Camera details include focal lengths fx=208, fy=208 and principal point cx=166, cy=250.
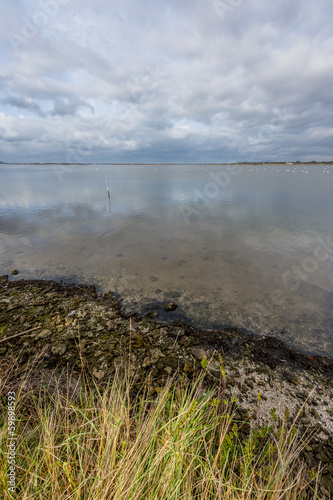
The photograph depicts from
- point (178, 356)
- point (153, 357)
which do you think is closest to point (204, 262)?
point (178, 356)

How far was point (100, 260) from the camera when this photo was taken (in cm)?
1258

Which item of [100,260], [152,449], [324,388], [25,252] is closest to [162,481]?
[152,449]

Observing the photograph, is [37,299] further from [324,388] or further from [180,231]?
[180,231]

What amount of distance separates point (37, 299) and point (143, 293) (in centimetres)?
418

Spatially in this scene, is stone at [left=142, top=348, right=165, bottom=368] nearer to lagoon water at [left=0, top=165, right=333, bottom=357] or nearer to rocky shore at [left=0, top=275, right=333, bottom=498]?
rocky shore at [left=0, top=275, right=333, bottom=498]

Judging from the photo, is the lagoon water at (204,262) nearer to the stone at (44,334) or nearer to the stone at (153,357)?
the stone at (153,357)
